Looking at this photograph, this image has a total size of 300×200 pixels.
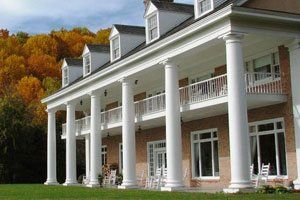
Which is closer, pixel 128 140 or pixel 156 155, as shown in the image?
pixel 128 140

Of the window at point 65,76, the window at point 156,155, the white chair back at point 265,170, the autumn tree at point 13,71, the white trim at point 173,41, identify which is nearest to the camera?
the white trim at point 173,41

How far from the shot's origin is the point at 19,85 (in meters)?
57.1

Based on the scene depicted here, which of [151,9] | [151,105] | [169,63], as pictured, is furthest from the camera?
[151,105]

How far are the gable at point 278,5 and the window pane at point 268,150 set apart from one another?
5.31 metres

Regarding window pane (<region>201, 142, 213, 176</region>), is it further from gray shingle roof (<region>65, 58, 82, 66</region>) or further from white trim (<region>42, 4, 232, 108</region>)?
gray shingle roof (<region>65, 58, 82, 66</region>)

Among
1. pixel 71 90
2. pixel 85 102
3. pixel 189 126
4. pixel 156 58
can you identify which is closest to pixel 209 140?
pixel 189 126

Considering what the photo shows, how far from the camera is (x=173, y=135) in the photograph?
2173cm

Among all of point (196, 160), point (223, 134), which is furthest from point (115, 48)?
point (223, 134)

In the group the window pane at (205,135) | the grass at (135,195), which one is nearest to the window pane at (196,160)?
the window pane at (205,135)

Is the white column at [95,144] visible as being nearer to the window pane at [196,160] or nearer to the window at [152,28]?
the window at [152,28]

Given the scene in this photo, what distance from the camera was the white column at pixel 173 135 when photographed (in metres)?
21.4

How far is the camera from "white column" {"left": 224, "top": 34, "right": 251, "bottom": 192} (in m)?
17.8

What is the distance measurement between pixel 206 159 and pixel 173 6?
8198 mm

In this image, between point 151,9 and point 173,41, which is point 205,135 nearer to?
point 173,41
